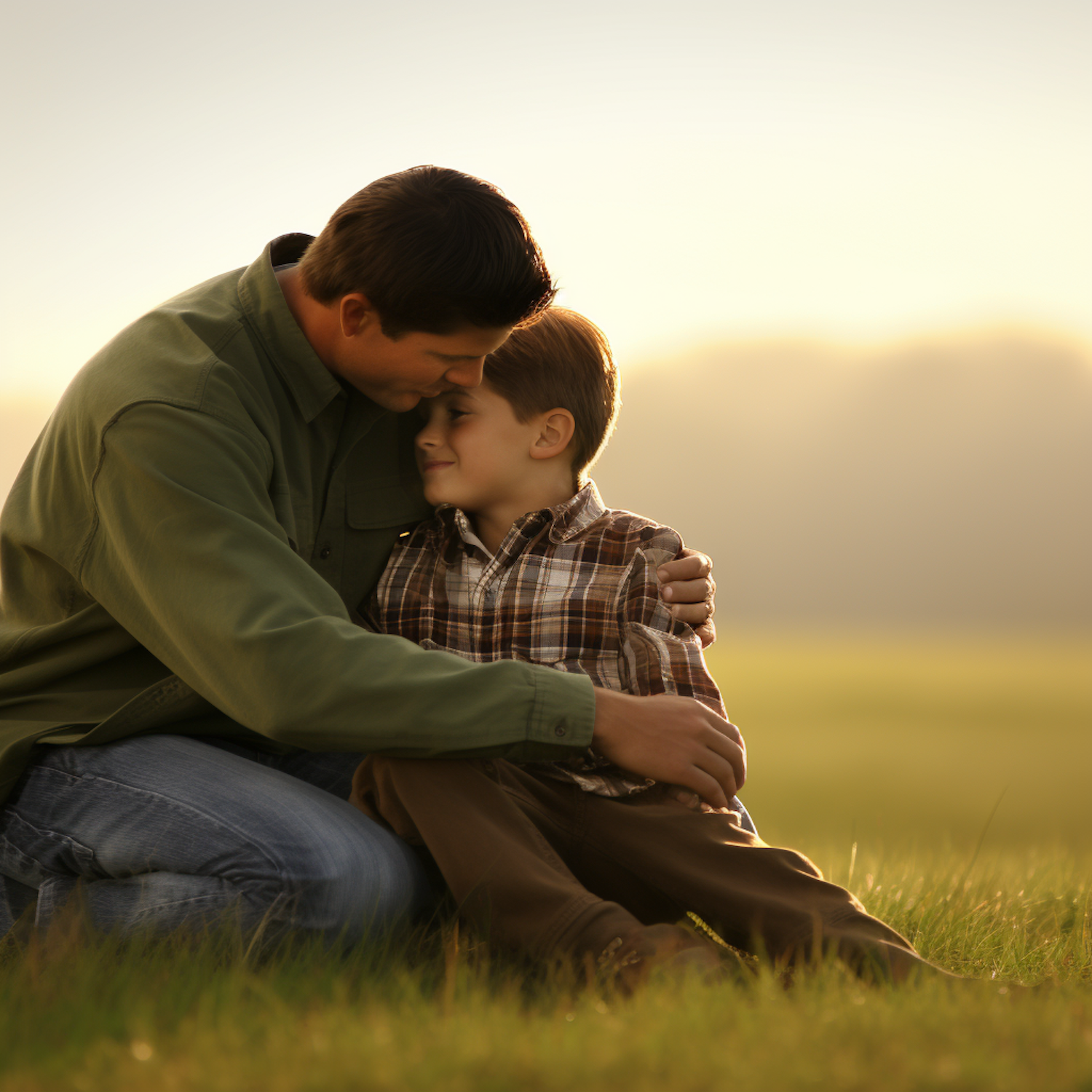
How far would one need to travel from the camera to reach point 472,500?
114 inches

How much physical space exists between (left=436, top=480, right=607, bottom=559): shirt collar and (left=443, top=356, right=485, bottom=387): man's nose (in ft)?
1.17

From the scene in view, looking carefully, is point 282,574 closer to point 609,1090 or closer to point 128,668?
point 128,668

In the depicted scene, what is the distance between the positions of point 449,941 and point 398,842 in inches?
9.3

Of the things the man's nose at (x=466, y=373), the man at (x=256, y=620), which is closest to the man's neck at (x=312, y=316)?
the man at (x=256, y=620)

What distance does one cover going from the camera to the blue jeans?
2117mm

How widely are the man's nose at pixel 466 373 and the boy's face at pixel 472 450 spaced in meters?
0.13

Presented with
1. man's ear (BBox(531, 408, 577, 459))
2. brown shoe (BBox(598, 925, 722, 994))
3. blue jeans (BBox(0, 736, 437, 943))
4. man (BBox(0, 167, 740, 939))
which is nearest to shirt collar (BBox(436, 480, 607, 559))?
man's ear (BBox(531, 408, 577, 459))

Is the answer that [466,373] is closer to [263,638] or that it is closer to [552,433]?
[552,433]

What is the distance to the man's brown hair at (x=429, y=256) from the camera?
2.53 m

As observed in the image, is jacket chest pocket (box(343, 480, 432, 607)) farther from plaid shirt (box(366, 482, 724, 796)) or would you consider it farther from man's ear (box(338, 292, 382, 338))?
man's ear (box(338, 292, 382, 338))

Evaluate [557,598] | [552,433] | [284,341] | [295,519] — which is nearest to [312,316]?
[284,341]

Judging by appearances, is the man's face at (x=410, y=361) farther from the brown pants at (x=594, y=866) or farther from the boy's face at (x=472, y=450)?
the brown pants at (x=594, y=866)

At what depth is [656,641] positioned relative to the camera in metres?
2.63

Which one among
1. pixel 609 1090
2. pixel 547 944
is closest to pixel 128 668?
pixel 547 944
